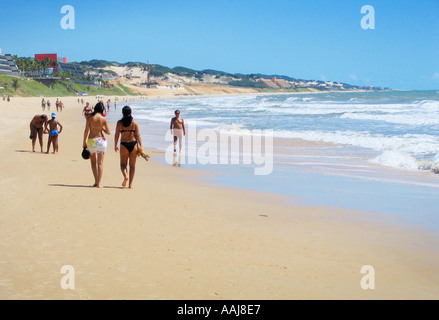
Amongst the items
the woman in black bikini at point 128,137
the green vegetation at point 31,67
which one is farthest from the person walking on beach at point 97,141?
the green vegetation at point 31,67

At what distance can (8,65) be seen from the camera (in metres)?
96.8

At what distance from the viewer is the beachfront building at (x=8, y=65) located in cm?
9375

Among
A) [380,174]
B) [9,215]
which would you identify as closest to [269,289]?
[9,215]

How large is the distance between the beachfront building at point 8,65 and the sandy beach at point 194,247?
315ft

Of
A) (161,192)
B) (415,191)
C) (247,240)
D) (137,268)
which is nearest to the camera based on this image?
(137,268)

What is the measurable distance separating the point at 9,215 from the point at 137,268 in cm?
239

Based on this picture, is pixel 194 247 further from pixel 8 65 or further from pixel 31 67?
pixel 31 67

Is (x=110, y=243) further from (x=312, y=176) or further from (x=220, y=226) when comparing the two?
(x=312, y=176)

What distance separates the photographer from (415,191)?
8.65 m

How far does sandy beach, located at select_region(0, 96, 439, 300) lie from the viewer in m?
3.85

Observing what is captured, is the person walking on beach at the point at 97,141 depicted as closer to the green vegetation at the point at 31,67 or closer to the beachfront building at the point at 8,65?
the beachfront building at the point at 8,65

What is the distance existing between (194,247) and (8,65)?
103991 millimetres

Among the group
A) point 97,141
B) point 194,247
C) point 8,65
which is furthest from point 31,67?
point 194,247
